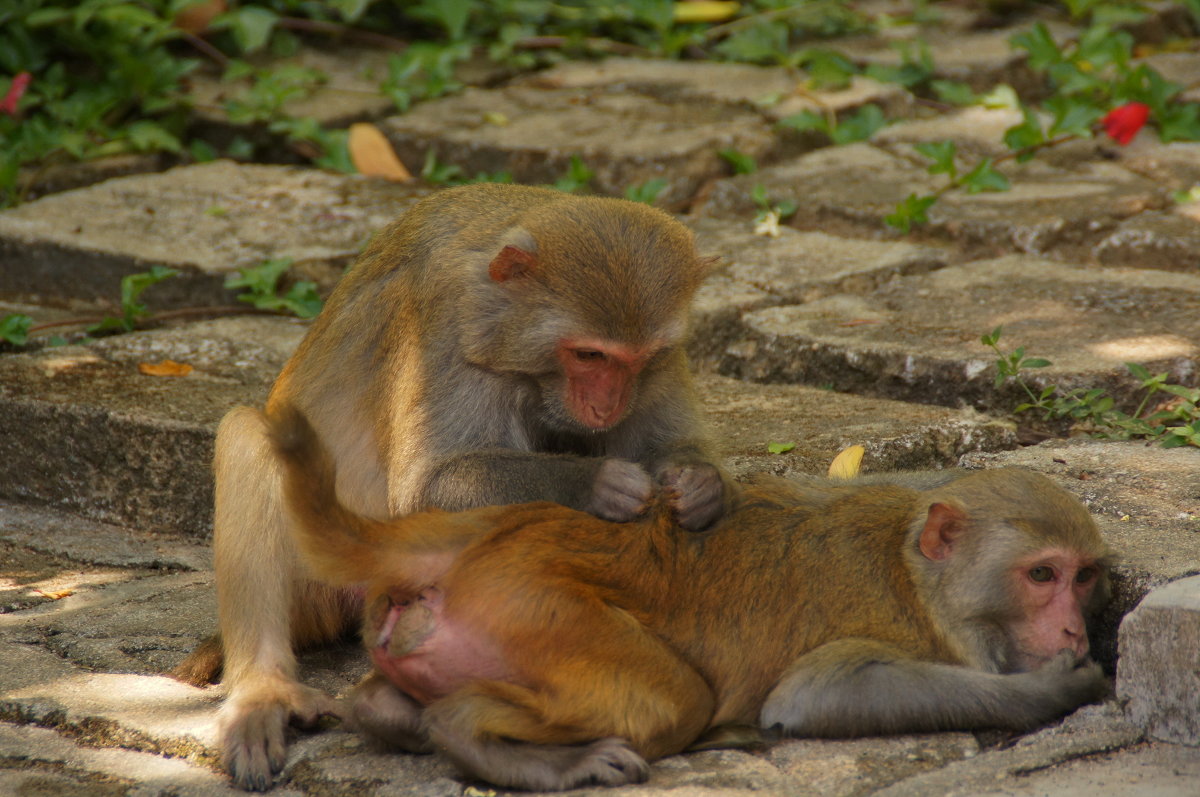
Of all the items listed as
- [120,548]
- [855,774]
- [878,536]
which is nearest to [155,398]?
[120,548]

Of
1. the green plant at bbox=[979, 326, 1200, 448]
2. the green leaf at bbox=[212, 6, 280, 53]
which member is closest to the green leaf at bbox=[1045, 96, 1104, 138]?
the green plant at bbox=[979, 326, 1200, 448]

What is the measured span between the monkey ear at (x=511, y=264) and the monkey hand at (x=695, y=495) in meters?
0.60

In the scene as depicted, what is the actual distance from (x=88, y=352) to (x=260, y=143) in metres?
2.58

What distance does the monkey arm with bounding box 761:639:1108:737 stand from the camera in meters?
2.87

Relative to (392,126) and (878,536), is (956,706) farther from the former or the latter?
(392,126)

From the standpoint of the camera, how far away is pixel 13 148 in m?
6.73

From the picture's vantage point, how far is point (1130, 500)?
11.5 ft

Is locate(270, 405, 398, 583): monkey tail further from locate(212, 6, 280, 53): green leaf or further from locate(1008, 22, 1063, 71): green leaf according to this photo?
locate(1008, 22, 1063, 71): green leaf

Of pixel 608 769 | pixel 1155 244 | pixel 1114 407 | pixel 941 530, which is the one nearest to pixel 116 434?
pixel 608 769

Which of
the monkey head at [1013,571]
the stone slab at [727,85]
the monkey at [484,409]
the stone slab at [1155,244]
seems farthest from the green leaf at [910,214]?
the monkey head at [1013,571]

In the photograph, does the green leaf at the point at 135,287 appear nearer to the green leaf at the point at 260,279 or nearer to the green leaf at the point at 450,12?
the green leaf at the point at 260,279

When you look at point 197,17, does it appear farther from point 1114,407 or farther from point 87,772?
point 87,772

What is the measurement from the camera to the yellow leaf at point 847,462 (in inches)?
151

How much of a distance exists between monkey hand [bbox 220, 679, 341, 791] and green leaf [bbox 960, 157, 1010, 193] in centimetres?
388
